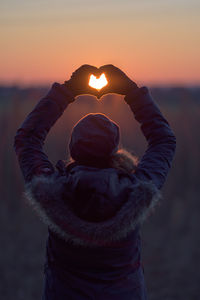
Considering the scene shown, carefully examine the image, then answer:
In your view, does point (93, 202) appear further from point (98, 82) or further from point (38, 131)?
point (98, 82)

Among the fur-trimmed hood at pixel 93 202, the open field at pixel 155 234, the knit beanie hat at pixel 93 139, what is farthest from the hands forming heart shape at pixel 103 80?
the open field at pixel 155 234

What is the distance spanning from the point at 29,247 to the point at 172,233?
10.3ft

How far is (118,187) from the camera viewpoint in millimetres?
1399

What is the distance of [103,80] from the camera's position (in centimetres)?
168

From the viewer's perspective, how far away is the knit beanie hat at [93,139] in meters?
1.44

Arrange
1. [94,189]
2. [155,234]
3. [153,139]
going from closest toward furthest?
1. [94,189]
2. [153,139]
3. [155,234]

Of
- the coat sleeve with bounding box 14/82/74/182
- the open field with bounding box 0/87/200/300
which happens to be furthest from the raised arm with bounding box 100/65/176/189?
the open field with bounding box 0/87/200/300

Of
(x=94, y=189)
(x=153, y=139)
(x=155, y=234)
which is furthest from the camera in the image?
(x=155, y=234)

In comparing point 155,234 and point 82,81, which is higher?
point 82,81

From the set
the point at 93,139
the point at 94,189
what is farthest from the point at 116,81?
the point at 94,189

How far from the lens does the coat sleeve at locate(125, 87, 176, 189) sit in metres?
1.51

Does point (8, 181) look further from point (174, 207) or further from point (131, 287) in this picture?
point (131, 287)

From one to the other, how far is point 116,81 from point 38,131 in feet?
1.41

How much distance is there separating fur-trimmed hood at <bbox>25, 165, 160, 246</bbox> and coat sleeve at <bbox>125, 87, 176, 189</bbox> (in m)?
0.06
